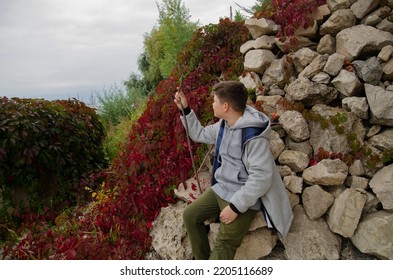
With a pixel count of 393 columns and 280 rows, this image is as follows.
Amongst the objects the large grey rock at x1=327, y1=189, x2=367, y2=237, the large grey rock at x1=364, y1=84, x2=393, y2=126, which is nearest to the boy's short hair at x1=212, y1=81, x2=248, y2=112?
the large grey rock at x1=327, y1=189, x2=367, y2=237

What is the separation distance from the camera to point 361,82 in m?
3.15

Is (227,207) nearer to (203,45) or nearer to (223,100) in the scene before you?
(223,100)

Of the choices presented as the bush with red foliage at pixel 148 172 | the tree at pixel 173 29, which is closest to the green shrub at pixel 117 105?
the tree at pixel 173 29

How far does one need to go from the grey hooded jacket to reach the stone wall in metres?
0.21

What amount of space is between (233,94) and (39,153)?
2813 mm

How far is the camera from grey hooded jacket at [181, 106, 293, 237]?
2.30 metres

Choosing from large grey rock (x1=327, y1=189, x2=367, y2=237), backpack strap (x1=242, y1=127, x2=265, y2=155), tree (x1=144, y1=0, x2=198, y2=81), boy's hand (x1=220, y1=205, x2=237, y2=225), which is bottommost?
large grey rock (x1=327, y1=189, x2=367, y2=237)

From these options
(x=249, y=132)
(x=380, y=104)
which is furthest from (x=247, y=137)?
(x=380, y=104)

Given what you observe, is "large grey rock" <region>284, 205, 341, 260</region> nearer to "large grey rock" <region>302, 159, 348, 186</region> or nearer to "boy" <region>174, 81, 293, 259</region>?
"boy" <region>174, 81, 293, 259</region>

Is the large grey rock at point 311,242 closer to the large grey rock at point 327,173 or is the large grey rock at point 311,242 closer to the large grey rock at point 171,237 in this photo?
the large grey rock at point 327,173

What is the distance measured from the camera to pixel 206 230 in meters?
2.77

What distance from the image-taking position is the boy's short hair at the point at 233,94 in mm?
2463
